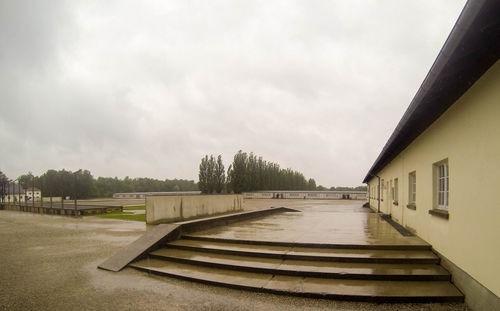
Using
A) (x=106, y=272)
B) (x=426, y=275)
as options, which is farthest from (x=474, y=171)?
(x=106, y=272)

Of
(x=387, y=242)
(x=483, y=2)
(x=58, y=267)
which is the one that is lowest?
(x=58, y=267)

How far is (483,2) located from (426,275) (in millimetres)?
4671

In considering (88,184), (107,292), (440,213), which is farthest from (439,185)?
(88,184)

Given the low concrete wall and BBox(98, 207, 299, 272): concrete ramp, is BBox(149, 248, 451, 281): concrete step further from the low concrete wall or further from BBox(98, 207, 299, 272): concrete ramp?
the low concrete wall

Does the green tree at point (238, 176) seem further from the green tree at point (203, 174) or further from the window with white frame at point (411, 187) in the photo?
the window with white frame at point (411, 187)

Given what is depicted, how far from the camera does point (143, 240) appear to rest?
8.59 m

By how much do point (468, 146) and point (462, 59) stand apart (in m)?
1.78

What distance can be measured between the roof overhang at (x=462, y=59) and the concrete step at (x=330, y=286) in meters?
3.21

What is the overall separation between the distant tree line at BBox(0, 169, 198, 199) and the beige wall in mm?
43921

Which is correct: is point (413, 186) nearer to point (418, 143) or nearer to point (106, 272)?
point (418, 143)

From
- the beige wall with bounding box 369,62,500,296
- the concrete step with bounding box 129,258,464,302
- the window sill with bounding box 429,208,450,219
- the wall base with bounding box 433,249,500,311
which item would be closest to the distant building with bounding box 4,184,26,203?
the concrete step with bounding box 129,258,464,302

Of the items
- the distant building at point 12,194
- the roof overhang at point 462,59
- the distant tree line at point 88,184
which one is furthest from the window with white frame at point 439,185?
the distant building at point 12,194

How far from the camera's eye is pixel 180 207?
14344 millimetres

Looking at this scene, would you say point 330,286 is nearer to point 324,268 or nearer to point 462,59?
point 324,268
